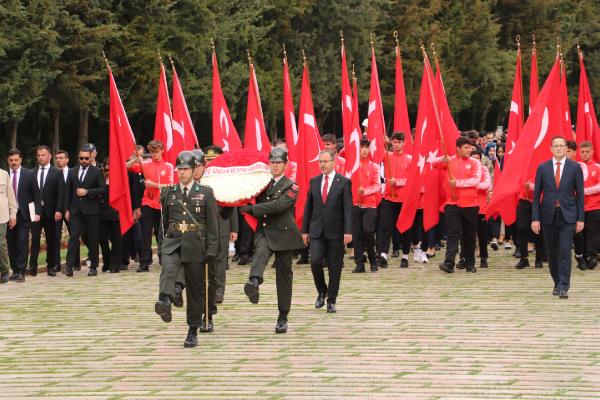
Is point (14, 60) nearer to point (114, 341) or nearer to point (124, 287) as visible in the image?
point (124, 287)

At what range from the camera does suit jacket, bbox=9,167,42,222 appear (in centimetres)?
1945

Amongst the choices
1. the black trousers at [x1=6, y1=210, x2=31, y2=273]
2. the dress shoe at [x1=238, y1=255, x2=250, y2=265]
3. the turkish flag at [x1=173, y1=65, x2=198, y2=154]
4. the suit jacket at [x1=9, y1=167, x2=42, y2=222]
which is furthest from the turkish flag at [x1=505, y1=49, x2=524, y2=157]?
the black trousers at [x1=6, y1=210, x2=31, y2=273]

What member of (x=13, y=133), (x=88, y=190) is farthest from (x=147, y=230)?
(x=13, y=133)

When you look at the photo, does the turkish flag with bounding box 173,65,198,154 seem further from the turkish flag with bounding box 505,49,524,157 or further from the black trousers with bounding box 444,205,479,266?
the turkish flag with bounding box 505,49,524,157

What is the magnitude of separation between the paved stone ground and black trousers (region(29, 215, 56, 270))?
1719 millimetres

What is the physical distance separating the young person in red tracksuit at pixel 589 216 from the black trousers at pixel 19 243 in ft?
26.7

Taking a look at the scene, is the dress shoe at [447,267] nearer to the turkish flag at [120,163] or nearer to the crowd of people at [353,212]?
the crowd of people at [353,212]

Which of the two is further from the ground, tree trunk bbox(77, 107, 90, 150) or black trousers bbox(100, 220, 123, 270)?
tree trunk bbox(77, 107, 90, 150)

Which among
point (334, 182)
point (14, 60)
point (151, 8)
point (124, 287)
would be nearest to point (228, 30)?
point (151, 8)

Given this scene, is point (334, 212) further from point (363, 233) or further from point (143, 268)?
point (143, 268)

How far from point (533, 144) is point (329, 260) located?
5308 mm

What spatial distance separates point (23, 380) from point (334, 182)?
17.1ft

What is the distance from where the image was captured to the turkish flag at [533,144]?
18.8 m

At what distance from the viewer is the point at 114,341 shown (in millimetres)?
12953
